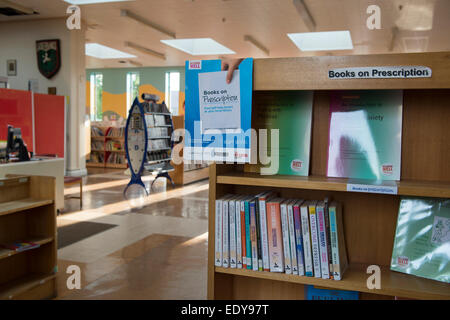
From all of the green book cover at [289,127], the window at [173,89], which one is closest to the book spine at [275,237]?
the green book cover at [289,127]

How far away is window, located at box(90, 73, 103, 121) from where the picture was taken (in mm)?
18703

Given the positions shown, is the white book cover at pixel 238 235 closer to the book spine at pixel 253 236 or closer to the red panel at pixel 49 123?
the book spine at pixel 253 236

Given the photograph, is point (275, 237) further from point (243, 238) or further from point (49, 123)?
point (49, 123)

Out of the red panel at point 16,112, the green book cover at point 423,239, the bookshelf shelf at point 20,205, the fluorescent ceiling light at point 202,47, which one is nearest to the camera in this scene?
the green book cover at point 423,239

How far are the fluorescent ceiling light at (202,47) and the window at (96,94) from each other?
6738 millimetres

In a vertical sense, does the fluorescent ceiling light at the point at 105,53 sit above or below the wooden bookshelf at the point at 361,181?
above

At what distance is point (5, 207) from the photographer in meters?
2.97

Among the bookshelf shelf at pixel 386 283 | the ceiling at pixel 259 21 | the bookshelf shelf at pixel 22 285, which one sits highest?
the ceiling at pixel 259 21

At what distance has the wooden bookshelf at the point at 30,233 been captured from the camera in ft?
10.3

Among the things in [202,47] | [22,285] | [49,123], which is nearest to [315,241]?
[22,285]

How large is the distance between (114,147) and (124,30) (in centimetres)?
344

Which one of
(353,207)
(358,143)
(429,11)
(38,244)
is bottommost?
(38,244)

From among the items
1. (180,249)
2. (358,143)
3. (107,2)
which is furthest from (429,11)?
(358,143)
